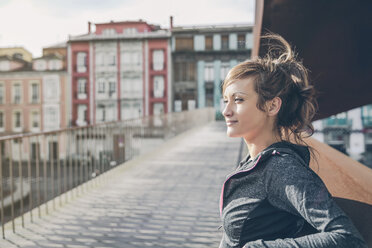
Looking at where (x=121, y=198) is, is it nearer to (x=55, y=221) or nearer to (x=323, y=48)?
(x=55, y=221)

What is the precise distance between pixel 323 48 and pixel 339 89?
1.74m

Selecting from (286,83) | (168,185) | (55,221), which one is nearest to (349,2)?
(286,83)

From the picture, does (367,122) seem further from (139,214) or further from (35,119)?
(139,214)

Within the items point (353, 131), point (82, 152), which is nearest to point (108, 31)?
point (353, 131)

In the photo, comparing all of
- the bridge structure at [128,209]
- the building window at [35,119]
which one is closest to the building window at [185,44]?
the building window at [35,119]

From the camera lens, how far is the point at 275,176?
116cm

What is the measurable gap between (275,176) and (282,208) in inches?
3.9

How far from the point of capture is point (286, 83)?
1328 mm

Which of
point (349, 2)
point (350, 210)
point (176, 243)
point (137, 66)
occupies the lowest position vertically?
point (176, 243)

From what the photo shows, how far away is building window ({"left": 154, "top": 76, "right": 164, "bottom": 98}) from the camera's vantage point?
3556 centimetres

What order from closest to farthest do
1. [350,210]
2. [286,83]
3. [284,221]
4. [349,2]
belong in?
[284,221] < [286,83] < [350,210] < [349,2]

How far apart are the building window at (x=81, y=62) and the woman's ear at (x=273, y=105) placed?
121ft

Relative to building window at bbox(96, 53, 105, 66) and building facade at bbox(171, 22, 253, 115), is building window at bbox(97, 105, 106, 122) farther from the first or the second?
building facade at bbox(171, 22, 253, 115)

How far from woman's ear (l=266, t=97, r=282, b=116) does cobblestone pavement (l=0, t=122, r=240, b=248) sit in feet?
8.97
